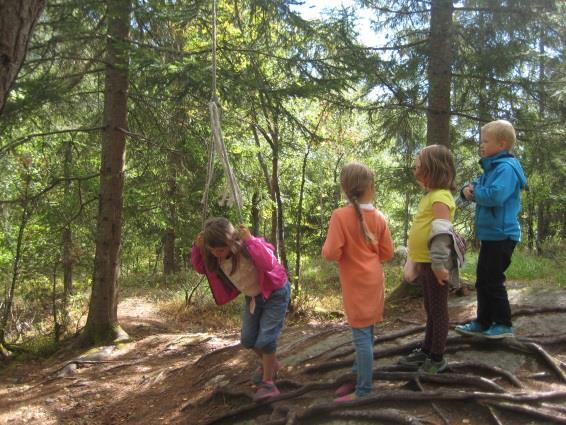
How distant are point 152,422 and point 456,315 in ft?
13.9

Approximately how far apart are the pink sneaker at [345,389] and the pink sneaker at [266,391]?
1.83ft

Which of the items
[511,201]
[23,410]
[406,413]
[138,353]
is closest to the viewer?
[406,413]

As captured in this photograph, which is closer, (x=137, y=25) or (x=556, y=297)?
(x=556, y=297)

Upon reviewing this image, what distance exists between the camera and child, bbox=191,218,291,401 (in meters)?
3.85

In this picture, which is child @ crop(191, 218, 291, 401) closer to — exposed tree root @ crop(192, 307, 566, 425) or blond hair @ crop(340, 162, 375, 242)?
exposed tree root @ crop(192, 307, 566, 425)

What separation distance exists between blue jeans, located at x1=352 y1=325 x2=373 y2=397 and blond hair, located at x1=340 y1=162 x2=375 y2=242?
2.34 ft

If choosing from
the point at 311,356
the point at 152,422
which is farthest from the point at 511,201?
Result: the point at 152,422

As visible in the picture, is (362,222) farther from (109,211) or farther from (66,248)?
(66,248)

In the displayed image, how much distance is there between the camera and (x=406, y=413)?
3.33 m

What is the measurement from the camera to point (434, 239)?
11.5 ft

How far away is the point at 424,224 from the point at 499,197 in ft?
2.11

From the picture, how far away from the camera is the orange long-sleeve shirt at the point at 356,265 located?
345cm

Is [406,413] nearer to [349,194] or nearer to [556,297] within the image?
[349,194]

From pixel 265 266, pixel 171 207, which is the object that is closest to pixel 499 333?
pixel 265 266
